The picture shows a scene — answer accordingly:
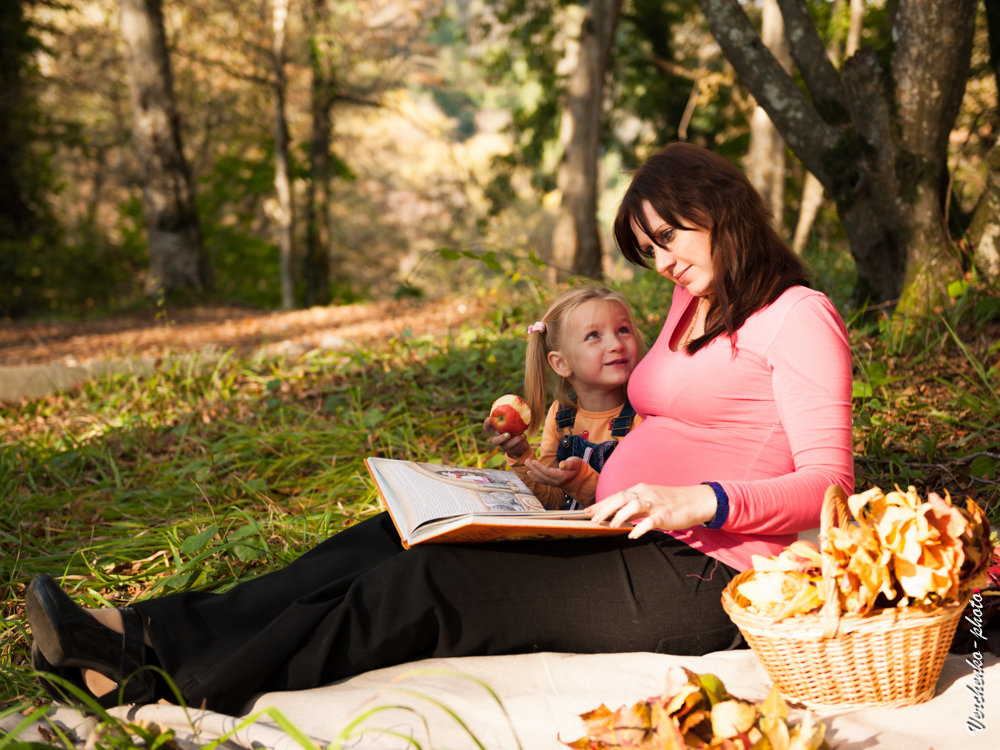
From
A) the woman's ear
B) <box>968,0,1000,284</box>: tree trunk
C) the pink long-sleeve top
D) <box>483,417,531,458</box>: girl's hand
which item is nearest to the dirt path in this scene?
the woman's ear

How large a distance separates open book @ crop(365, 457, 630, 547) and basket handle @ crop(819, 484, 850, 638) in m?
0.46

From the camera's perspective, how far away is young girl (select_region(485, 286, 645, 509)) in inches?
107

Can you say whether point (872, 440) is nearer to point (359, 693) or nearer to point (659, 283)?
point (359, 693)

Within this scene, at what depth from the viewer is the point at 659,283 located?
592 centimetres

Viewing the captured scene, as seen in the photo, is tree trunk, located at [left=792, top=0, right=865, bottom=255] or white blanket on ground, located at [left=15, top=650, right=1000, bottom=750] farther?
tree trunk, located at [left=792, top=0, right=865, bottom=255]

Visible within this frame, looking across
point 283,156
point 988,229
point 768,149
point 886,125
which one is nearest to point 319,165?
point 283,156

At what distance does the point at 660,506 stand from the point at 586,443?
99cm

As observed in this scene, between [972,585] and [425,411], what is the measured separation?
10.2 feet

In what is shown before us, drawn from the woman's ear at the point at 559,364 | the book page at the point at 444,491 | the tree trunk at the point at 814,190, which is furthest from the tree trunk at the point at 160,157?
the book page at the point at 444,491

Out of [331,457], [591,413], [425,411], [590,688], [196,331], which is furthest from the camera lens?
[196,331]

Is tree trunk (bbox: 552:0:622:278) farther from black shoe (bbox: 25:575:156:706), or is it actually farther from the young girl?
black shoe (bbox: 25:575:156:706)

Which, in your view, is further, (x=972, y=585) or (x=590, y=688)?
(x=590, y=688)

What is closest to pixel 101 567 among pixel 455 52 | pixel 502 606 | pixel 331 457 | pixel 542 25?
pixel 331 457

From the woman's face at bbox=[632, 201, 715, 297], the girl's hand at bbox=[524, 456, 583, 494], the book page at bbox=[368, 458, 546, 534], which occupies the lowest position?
the girl's hand at bbox=[524, 456, 583, 494]
